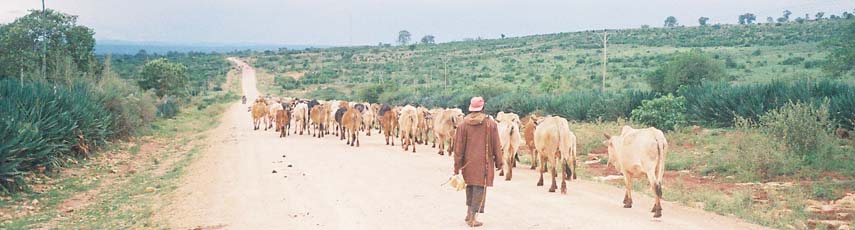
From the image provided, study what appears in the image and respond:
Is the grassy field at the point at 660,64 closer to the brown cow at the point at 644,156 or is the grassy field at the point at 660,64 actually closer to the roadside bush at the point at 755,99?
the roadside bush at the point at 755,99

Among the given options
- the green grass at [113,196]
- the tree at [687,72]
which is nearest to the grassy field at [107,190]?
the green grass at [113,196]

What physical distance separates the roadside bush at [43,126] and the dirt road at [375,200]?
10.5 ft

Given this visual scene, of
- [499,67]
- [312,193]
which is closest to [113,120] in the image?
[312,193]

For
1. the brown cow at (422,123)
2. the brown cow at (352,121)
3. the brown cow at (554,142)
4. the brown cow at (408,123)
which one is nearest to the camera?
the brown cow at (554,142)

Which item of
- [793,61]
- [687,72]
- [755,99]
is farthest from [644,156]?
[793,61]

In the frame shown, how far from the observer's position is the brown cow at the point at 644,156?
9727 mm

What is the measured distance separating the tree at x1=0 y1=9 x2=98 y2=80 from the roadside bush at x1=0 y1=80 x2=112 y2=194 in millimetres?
10160

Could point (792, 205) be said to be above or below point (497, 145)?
below

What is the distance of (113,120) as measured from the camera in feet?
81.3

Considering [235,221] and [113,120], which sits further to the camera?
[113,120]

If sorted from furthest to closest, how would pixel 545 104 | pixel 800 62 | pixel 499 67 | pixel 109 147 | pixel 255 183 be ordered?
1. pixel 499 67
2. pixel 800 62
3. pixel 545 104
4. pixel 109 147
5. pixel 255 183

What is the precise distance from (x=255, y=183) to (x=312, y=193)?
6.90ft

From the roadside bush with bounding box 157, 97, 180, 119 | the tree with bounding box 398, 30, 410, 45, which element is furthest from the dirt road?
the tree with bounding box 398, 30, 410, 45

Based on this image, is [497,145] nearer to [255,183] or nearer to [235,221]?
[235,221]
